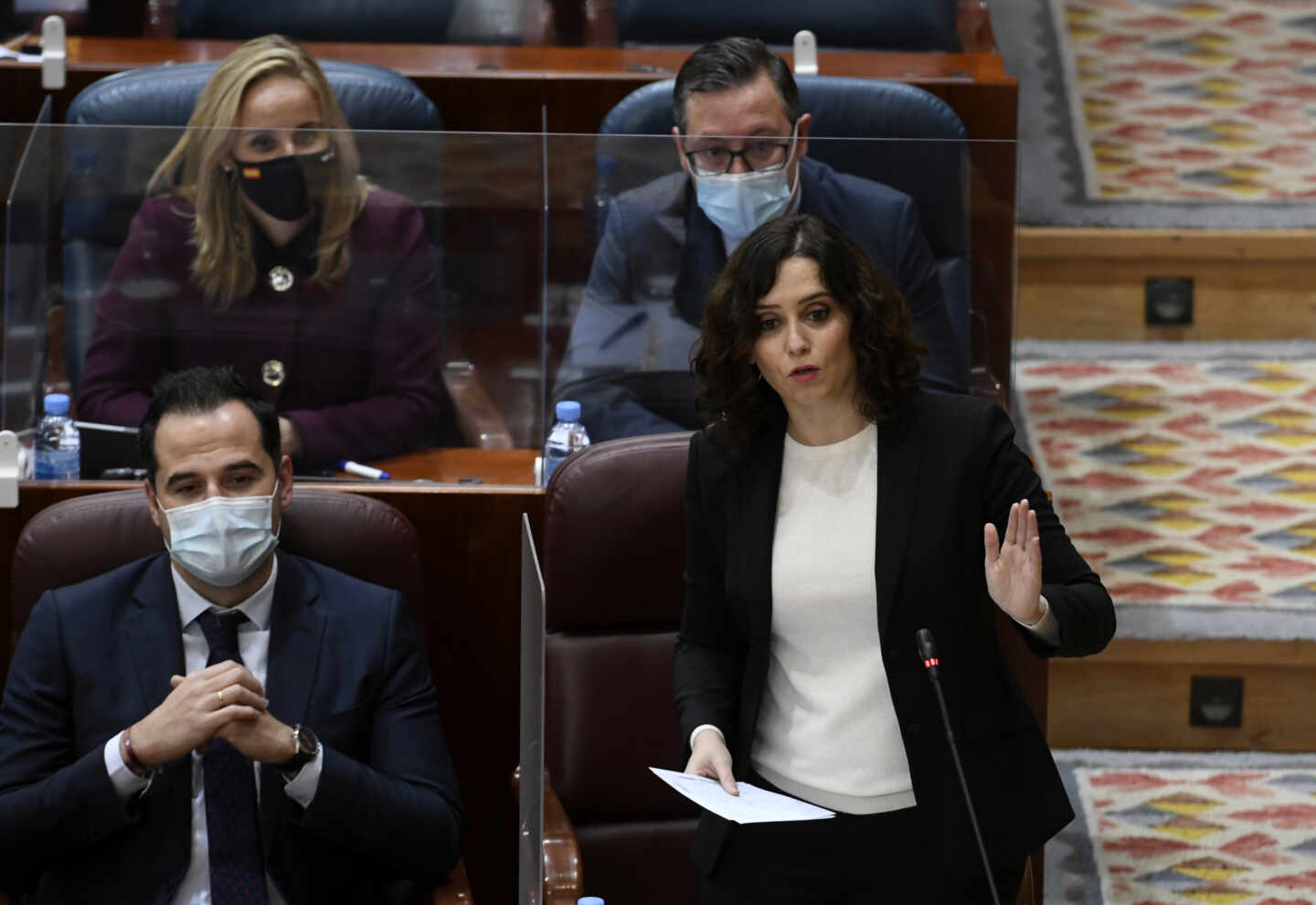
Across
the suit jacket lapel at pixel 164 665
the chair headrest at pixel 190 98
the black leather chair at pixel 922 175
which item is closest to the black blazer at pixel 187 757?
the suit jacket lapel at pixel 164 665

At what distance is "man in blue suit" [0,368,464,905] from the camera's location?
1415 mm

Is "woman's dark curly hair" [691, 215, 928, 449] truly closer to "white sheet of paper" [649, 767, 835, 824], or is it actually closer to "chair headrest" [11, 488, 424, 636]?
"white sheet of paper" [649, 767, 835, 824]

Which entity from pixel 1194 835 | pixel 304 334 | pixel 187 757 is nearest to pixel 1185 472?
pixel 1194 835

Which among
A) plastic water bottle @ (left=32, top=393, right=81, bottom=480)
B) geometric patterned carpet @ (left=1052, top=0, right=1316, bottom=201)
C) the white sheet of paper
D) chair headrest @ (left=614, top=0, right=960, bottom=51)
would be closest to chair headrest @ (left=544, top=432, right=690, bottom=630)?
the white sheet of paper

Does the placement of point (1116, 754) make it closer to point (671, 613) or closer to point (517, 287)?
point (671, 613)

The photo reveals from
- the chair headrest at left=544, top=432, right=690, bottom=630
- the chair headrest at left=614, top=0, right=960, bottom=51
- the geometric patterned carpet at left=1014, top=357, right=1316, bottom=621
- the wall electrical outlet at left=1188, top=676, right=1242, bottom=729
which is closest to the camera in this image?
the chair headrest at left=544, top=432, right=690, bottom=630

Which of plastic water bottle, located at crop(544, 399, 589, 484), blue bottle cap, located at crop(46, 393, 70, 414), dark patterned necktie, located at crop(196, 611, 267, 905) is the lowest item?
dark patterned necktie, located at crop(196, 611, 267, 905)

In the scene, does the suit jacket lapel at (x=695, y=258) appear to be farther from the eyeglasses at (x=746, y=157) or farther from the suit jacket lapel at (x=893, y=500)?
the suit jacket lapel at (x=893, y=500)

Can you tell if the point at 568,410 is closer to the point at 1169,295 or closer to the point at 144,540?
the point at 144,540

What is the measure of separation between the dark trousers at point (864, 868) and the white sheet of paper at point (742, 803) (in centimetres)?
5

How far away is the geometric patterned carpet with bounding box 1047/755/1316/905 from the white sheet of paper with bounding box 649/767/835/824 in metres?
0.67

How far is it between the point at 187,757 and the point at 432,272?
21.0 inches

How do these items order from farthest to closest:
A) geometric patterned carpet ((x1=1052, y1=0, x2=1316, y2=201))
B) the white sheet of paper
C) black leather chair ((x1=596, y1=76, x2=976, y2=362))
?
geometric patterned carpet ((x1=1052, y1=0, x2=1316, y2=201)) → black leather chair ((x1=596, y1=76, x2=976, y2=362)) → the white sheet of paper

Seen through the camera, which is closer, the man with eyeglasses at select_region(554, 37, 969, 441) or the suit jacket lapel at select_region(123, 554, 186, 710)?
the suit jacket lapel at select_region(123, 554, 186, 710)
